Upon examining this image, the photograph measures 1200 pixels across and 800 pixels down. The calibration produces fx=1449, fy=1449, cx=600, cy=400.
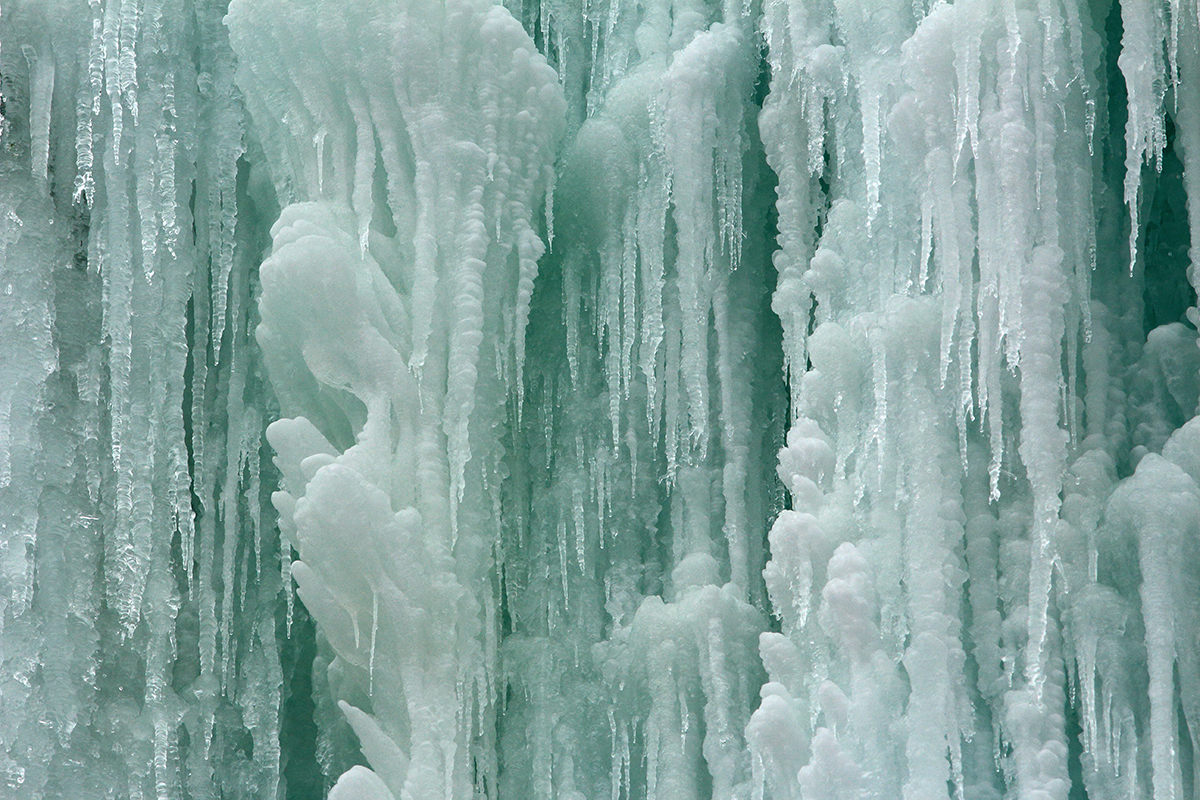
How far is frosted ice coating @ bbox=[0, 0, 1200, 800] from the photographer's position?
11.7 feet

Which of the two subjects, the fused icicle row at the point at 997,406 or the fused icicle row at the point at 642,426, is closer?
the fused icicle row at the point at 997,406

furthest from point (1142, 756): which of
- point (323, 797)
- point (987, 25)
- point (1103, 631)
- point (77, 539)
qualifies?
point (77, 539)

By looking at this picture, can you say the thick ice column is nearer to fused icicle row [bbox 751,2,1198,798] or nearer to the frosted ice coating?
the frosted ice coating

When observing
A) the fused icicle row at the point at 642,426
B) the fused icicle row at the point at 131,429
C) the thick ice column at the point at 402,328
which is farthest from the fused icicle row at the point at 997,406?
the fused icicle row at the point at 131,429

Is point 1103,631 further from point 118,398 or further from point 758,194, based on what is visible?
point 118,398

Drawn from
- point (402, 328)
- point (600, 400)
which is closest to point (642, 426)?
point (600, 400)

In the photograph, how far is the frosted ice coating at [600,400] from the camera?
11.7ft

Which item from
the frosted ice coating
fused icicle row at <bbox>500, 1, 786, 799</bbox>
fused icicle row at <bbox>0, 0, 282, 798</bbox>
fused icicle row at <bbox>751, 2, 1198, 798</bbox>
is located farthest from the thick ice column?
fused icicle row at <bbox>751, 2, 1198, 798</bbox>

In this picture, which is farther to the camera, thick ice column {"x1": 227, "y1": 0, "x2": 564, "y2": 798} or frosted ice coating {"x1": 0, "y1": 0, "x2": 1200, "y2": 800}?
thick ice column {"x1": 227, "y1": 0, "x2": 564, "y2": 798}

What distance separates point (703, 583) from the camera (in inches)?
161

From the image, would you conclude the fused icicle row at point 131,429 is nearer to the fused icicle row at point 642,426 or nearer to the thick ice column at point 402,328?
the thick ice column at point 402,328

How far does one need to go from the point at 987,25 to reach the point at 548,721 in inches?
87.1

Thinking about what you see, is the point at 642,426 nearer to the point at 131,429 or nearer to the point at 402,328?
the point at 402,328

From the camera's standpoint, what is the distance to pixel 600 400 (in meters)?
4.37
